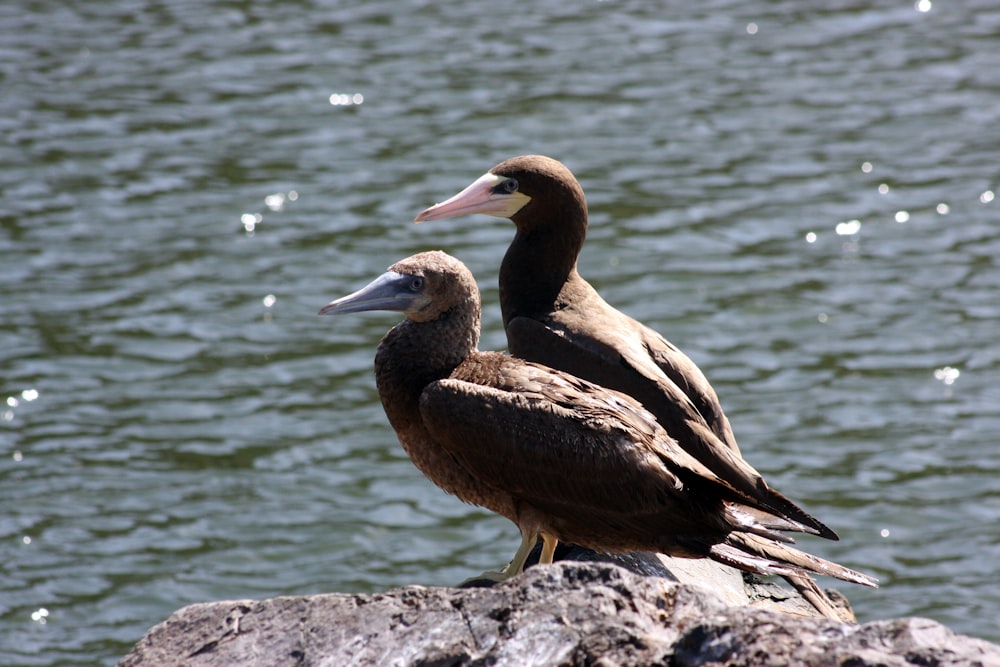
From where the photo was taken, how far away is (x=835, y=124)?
13195 mm

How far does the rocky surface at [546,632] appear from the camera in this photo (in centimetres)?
303

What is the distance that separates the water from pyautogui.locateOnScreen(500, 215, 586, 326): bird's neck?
2.62 metres

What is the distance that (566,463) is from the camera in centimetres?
464

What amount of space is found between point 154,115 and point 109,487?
582cm

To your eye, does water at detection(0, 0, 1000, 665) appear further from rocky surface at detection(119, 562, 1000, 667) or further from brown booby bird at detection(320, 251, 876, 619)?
rocky surface at detection(119, 562, 1000, 667)

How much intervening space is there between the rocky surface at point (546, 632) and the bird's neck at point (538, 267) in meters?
2.52

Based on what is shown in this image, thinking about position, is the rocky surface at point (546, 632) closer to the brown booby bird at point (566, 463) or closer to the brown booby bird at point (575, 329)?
the brown booby bird at point (566, 463)

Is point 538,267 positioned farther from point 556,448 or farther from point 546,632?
point 546,632

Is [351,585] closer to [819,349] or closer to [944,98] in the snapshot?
[819,349]

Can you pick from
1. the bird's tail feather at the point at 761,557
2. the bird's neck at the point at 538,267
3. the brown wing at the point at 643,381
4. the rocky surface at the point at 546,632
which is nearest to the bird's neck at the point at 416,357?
the brown wing at the point at 643,381

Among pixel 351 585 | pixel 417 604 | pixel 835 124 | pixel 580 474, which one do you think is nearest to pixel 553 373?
pixel 580 474

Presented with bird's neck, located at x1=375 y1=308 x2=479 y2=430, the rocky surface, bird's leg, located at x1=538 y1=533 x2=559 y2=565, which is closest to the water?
bird's leg, located at x1=538 y1=533 x2=559 y2=565

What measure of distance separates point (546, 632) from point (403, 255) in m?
7.93

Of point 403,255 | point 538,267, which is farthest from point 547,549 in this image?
point 403,255
